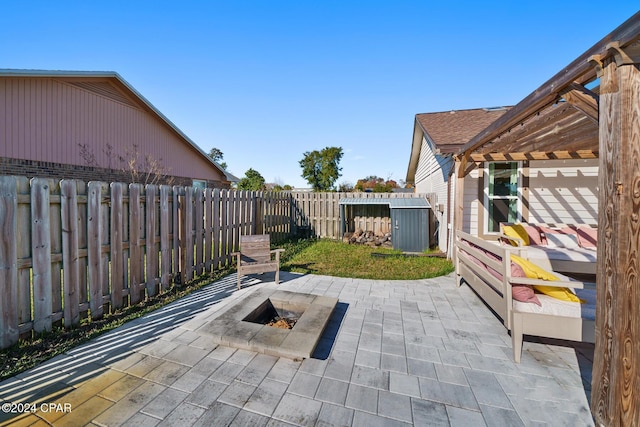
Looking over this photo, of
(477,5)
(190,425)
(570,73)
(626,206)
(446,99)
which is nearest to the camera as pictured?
(626,206)

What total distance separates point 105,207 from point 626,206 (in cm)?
513

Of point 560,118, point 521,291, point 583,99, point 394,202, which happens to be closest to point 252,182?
point 394,202

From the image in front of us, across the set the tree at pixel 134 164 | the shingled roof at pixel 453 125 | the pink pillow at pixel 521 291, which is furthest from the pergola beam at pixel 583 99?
the tree at pixel 134 164

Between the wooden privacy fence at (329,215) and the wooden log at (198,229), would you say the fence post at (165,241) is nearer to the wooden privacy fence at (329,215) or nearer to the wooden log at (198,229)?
the wooden log at (198,229)

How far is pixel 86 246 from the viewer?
10.4 ft

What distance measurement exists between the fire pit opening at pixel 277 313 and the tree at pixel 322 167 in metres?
30.2

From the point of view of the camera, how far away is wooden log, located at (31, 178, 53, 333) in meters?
2.72

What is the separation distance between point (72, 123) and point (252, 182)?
60.8ft

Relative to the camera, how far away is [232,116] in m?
13.2

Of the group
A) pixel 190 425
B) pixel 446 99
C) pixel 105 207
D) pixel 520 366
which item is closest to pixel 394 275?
pixel 520 366

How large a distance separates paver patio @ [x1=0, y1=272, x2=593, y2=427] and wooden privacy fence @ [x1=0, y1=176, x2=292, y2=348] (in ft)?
2.07

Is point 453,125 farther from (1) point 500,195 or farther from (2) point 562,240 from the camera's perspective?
(2) point 562,240

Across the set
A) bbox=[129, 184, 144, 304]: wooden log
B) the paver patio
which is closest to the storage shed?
the paver patio

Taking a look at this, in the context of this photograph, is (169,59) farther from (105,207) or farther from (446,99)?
(446,99)
